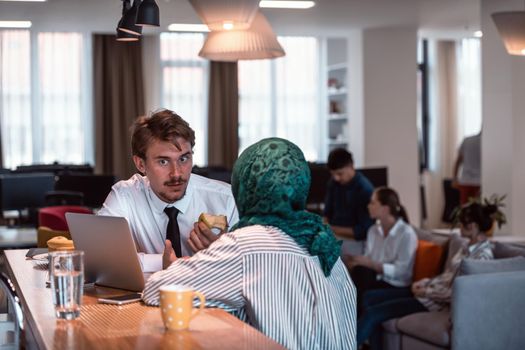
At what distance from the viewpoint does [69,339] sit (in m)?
1.97

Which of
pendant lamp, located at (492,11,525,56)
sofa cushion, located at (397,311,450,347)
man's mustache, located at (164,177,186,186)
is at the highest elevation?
pendant lamp, located at (492,11,525,56)

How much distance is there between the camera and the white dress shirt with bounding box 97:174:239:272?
3.21 meters

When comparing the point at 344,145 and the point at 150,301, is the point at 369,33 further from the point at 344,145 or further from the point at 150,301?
the point at 150,301

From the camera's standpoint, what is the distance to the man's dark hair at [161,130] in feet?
10.3

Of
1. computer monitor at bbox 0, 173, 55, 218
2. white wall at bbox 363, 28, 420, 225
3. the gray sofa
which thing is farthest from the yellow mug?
white wall at bbox 363, 28, 420, 225

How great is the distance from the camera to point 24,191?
9008 mm

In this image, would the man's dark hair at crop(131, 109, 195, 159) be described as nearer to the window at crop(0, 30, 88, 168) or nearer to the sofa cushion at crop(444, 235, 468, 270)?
the sofa cushion at crop(444, 235, 468, 270)

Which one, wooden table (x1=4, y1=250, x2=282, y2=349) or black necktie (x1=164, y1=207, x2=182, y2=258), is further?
black necktie (x1=164, y1=207, x2=182, y2=258)

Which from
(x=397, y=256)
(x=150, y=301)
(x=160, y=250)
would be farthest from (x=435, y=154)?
(x=150, y=301)

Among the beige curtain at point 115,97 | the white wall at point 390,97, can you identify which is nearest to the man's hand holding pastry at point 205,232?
the white wall at point 390,97

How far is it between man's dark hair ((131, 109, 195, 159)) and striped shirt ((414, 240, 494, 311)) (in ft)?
9.09

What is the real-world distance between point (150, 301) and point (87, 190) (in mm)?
7590

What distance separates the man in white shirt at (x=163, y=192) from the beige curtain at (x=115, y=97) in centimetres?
1013

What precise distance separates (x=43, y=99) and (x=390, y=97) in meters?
4.94
